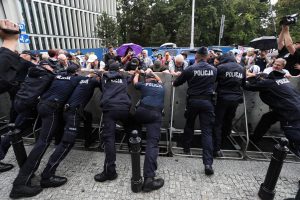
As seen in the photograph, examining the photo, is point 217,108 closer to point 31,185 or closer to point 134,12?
point 31,185

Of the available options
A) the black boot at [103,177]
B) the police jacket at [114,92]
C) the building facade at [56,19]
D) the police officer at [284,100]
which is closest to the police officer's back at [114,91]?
the police jacket at [114,92]

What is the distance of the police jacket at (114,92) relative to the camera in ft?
11.9

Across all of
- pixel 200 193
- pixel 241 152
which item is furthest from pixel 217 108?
pixel 200 193

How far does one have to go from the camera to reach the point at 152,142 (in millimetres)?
3467

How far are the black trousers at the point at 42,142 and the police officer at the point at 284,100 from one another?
370cm

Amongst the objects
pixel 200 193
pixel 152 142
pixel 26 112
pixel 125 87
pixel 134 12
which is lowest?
pixel 200 193

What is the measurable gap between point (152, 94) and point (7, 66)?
86.9 inches

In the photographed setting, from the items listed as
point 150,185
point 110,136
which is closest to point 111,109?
point 110,136

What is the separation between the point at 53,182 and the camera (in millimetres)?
3289

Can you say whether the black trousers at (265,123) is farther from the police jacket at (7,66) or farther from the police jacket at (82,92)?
the police jacket at (7,66)

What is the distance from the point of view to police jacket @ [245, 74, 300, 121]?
144 inches

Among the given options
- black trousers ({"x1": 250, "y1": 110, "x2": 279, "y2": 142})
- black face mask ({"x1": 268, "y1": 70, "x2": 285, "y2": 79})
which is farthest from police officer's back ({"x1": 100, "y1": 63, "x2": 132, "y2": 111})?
black trousers ({"x1": 250, "y1": 110, "x2": 279, "y2": 142})

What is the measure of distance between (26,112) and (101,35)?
27.7 metres

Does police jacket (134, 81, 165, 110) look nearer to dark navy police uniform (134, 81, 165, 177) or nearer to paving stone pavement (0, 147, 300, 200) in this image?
dark navy police uniform (134, 81, 165, 177)
